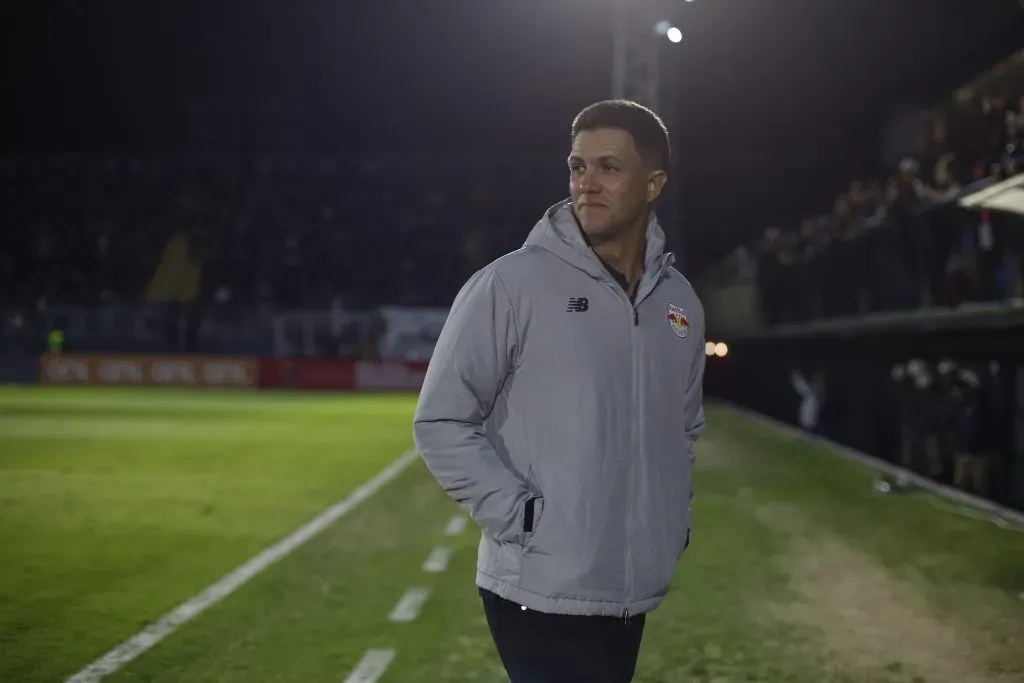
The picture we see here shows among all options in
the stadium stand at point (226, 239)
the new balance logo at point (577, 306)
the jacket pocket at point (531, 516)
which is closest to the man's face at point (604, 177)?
the new balance logo at point (577, 306)

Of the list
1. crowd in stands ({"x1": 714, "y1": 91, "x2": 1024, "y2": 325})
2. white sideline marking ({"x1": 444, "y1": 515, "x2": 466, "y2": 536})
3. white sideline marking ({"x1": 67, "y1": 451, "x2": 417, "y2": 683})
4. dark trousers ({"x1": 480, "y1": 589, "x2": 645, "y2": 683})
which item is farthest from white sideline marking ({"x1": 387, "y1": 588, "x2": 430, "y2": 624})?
crowd in stands ({"x1": 714, "y1": 91, "x2": 1024, "y2": 325})

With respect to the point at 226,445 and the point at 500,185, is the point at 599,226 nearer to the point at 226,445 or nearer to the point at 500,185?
the point at 226,445

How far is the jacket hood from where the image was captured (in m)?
2.57

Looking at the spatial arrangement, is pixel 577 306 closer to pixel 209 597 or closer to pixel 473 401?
pixel 473 401

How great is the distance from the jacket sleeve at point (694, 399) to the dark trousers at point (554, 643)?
1.72 ft

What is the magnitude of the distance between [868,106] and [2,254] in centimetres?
3126

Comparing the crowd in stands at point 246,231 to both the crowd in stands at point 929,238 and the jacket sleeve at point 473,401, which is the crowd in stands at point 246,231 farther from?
the jacket sleeve at point 473,401

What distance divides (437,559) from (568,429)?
628cm

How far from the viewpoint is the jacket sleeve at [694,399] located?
114 inches

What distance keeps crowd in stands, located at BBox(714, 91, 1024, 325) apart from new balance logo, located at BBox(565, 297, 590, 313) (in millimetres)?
8861

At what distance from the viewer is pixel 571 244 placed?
102 inches

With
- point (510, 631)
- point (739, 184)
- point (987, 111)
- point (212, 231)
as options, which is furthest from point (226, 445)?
point (739, 184)

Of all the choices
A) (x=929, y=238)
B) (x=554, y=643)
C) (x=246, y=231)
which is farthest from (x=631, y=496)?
(x=246, y=231)

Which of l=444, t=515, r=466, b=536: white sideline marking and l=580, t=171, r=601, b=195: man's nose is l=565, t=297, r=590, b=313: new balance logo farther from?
l=444, t=515, r=466, b=536: white sideline marking
